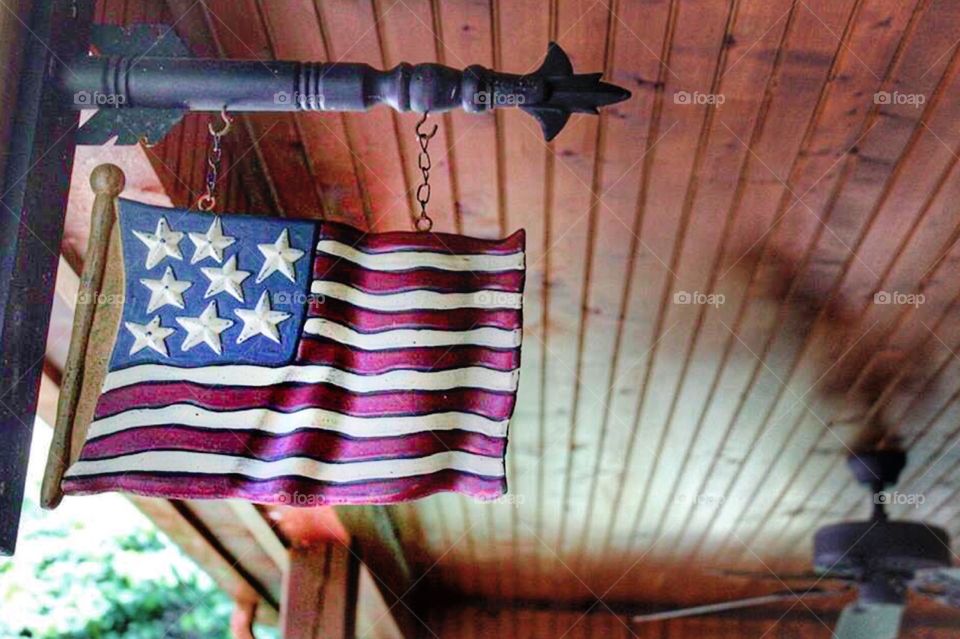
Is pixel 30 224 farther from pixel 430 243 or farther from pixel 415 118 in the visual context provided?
pixel 415 118

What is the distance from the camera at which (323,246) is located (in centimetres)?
181

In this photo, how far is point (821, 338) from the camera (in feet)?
10.8

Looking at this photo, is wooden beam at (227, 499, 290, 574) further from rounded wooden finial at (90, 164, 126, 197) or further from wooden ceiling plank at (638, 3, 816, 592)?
rounded wooden finial at (90, 164, 126, 197)

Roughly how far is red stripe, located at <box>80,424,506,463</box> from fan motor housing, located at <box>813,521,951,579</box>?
2914 millimetres

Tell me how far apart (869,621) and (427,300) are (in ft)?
11.7

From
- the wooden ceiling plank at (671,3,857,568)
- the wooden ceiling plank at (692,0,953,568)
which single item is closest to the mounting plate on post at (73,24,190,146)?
the wooden ceiling plank at (671,3,857,568)

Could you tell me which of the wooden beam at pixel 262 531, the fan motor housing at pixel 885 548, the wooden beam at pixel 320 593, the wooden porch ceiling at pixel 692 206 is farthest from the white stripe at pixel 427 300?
the fan motor housing at pixel 885 548

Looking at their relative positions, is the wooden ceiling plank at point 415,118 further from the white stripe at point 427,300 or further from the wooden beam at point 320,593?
the wooden beam at point 320,593

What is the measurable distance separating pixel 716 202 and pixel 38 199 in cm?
167

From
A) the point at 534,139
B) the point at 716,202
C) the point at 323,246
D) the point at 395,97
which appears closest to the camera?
the point at 395,97

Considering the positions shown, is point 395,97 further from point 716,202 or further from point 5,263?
point 716,202

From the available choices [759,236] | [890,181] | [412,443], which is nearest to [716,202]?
[759,236]

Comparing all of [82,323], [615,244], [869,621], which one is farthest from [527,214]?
[869,621]

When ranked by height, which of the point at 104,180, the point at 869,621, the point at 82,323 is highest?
the point at 869,621
